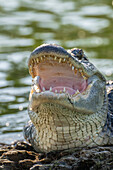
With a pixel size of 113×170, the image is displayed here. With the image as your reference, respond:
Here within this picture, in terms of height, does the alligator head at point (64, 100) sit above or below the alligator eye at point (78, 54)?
below

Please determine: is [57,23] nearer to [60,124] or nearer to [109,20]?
[109,20]

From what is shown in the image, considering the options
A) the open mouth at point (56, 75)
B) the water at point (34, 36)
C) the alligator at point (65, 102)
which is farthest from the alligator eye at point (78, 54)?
the water at point (34, 36)

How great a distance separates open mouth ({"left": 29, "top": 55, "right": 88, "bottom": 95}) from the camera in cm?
421

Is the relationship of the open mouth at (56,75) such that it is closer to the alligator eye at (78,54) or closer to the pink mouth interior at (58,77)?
the pink mouth interior at (58,77)

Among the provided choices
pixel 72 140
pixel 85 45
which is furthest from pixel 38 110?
pixel 85 45

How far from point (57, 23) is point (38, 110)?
354 inches

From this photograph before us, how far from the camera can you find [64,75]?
4512 millimetres

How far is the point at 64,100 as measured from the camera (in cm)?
397

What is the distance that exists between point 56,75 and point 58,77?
0.12 feet

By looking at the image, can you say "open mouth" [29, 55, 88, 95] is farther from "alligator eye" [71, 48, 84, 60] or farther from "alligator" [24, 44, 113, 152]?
"alligator eye" [71, 48, 84, 60]

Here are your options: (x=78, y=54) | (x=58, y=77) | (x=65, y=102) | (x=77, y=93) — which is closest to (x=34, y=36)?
(x=78, y=54)

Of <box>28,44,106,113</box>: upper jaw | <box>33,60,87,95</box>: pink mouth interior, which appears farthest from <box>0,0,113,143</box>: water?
<box>28,44,106,113</box>: upper jaw

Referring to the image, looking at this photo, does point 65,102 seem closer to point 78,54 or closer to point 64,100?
point 64,100

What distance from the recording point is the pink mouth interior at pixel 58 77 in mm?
4348
